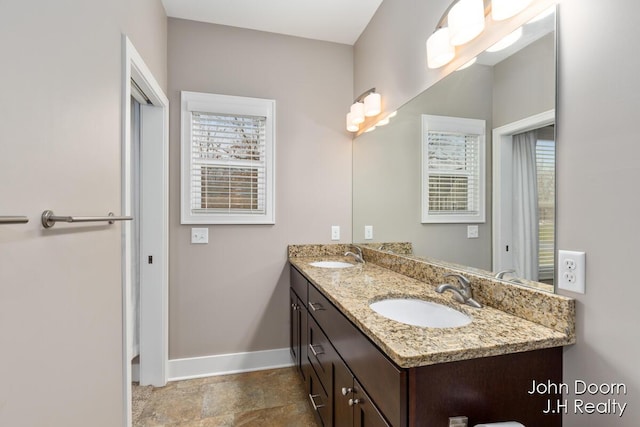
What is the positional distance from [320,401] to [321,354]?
0.85ft

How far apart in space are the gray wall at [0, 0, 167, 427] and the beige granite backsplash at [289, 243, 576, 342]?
1.50m

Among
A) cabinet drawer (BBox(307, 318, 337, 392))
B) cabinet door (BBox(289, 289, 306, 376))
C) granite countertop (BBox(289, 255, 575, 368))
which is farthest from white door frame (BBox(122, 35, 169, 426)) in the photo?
granite countertop (BBox(289, 255, 575, 368))

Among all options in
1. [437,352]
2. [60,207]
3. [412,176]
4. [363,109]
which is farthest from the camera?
[363,109]

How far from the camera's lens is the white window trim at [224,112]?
226 centimetres

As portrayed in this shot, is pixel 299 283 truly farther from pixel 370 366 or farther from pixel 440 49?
pixel 440 49

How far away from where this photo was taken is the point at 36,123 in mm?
795

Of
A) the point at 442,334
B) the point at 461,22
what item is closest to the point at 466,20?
the point at 461,22

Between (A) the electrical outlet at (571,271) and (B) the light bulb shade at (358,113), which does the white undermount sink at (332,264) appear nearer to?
(B) the light bulb shade at (358,113)

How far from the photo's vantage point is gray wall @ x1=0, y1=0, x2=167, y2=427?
72 cm

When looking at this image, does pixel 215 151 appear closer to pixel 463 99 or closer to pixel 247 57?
pixel 247 57

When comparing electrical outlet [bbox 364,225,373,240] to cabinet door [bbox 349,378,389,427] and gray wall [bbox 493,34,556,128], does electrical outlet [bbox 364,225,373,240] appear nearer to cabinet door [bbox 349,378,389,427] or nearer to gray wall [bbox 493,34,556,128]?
gray wall [bbox 493,34,556,128]

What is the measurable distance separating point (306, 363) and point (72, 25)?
1.98 meters

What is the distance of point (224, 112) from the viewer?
92.2 inches

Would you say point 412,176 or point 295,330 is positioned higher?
point 412,176
